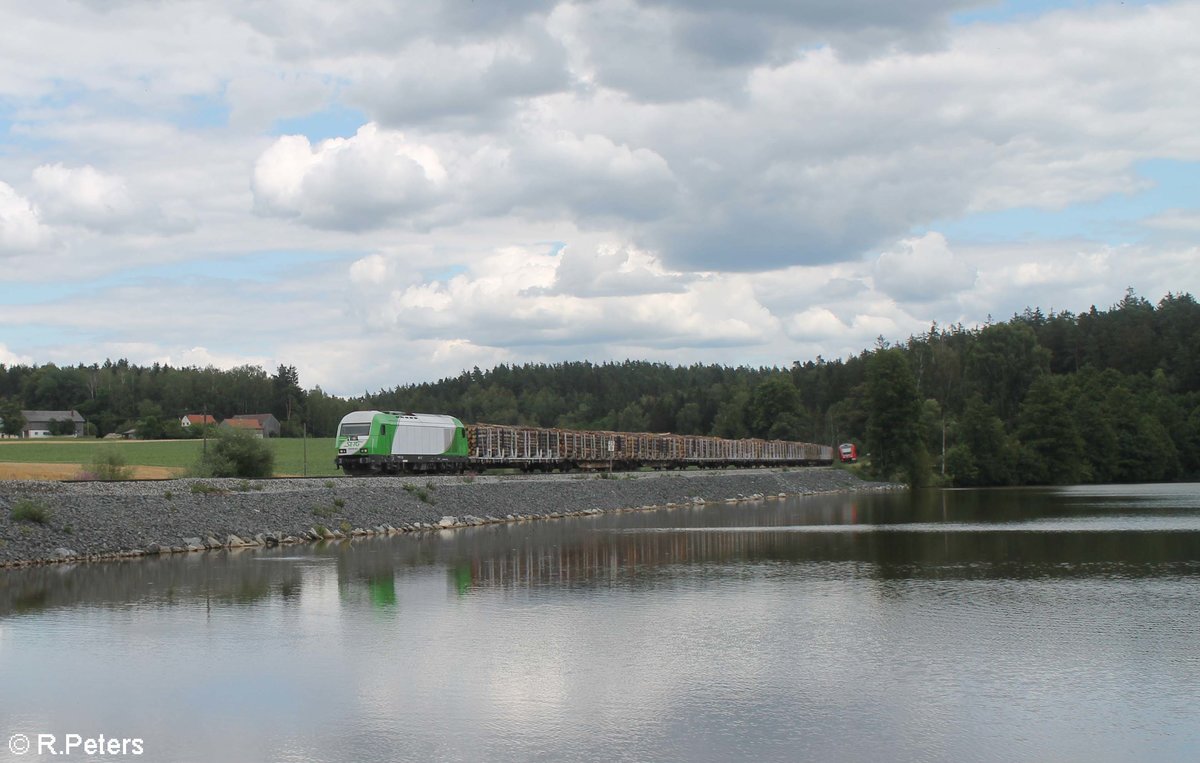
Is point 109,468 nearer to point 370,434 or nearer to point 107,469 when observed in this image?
point 107,469

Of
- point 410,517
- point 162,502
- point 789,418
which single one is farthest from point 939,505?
Answer: point 789,418

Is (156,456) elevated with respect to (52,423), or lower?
lower

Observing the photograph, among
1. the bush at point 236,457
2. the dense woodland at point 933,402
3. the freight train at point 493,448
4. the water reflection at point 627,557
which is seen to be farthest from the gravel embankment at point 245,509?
the dense woodland at point 933,402

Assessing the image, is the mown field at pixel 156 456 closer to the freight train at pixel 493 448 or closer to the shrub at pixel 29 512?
the freight train at pixel 493 448

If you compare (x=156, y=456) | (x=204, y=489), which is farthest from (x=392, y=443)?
(x=156, y=456)

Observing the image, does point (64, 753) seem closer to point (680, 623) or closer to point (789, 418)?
point (680, 623)

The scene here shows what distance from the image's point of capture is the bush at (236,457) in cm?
5181

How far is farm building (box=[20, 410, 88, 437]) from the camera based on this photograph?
150000 mm

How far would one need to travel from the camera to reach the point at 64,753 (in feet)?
43.6

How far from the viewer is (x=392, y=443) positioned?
5731cm

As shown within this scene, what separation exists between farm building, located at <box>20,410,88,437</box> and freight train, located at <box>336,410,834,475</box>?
304ft

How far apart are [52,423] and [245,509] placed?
124381 mm

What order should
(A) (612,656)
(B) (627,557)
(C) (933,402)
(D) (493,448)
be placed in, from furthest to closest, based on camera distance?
(C) (933,402) → (D) (493,448) → (B) (627,557) → (A) (612,656)

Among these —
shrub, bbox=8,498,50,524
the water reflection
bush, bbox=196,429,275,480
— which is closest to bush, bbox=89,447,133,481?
bush, bbox=196,429,275,480
